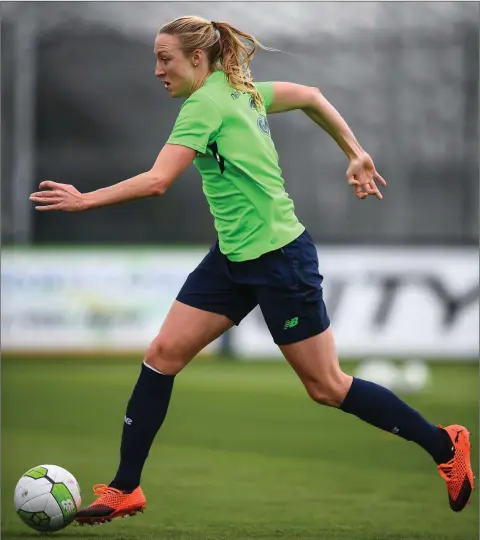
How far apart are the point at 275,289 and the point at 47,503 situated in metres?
1.33

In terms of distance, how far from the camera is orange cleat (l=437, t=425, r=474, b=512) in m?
5.16

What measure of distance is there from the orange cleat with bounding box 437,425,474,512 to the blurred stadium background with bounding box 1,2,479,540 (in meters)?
6.19

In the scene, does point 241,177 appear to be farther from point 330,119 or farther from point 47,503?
point 47,503

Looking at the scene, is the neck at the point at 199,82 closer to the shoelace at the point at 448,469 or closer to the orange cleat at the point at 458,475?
the orange cleat at the point at 458,475

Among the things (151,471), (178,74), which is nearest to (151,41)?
(151,471)

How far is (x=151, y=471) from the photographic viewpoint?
6.94m

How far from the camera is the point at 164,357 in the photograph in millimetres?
5109

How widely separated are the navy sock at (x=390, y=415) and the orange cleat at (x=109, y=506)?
993 mm

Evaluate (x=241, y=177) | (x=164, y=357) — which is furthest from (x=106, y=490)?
(x=241, y=177)

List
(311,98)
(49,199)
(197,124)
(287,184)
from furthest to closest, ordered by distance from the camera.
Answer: (287,184) < (311,98) < (197,124) < (49,199)

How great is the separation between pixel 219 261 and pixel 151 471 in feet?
7.33

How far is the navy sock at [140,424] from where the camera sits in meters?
5.14

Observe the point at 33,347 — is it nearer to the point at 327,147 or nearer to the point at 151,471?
the point at 327,147

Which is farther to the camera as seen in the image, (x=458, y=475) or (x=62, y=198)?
(x=458, y=475)
